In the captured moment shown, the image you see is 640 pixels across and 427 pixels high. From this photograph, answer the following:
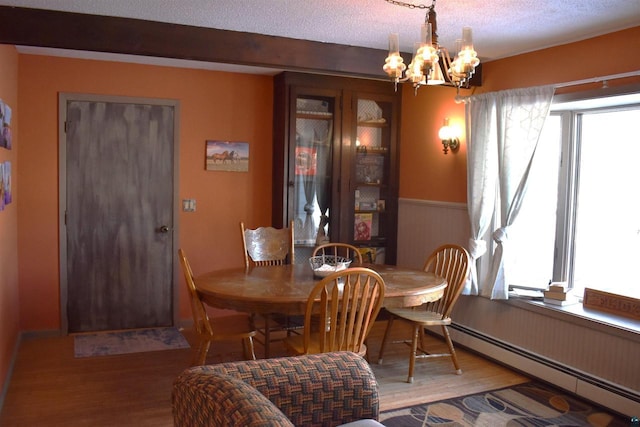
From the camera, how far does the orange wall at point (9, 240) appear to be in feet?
11.9

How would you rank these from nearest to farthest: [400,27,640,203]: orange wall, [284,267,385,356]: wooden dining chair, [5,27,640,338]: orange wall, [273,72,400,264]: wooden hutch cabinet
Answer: [284,267,385,356]: wooden dining chair → [400,27,640,203]: orange wall → [5,27,640,338]: orange wall → [273,72,400,264]: wooden hutch cabinet

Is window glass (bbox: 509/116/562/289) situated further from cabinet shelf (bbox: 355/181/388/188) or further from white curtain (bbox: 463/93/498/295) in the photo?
cabinet shelf (bbox: 355/181/388/188)

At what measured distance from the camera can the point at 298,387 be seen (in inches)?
86.1

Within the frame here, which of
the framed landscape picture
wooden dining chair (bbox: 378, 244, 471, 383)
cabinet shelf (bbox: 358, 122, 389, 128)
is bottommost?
wooden dining chair (bbox: 378, 244, 471, 383)

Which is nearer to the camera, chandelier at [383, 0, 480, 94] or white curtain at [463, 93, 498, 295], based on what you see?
chandelier at [383, 0, 480, 94]

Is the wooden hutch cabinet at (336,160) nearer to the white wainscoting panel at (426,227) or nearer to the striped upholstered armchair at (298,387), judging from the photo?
the white wainscoting panel at (426,227)

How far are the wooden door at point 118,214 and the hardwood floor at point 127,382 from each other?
46 centimetres

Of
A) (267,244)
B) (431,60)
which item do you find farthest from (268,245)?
(431,60)

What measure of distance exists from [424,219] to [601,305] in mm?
1780

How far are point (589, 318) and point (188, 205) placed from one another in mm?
3279

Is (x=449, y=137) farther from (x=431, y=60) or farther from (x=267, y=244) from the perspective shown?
(x=431, y=60)

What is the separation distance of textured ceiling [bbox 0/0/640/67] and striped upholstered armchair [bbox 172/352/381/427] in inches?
73.5

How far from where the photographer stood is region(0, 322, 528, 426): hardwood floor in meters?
3.32

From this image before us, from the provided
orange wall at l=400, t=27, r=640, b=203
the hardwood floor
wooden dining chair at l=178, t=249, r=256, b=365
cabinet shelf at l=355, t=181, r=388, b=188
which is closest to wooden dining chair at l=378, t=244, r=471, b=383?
the hardwood floor
